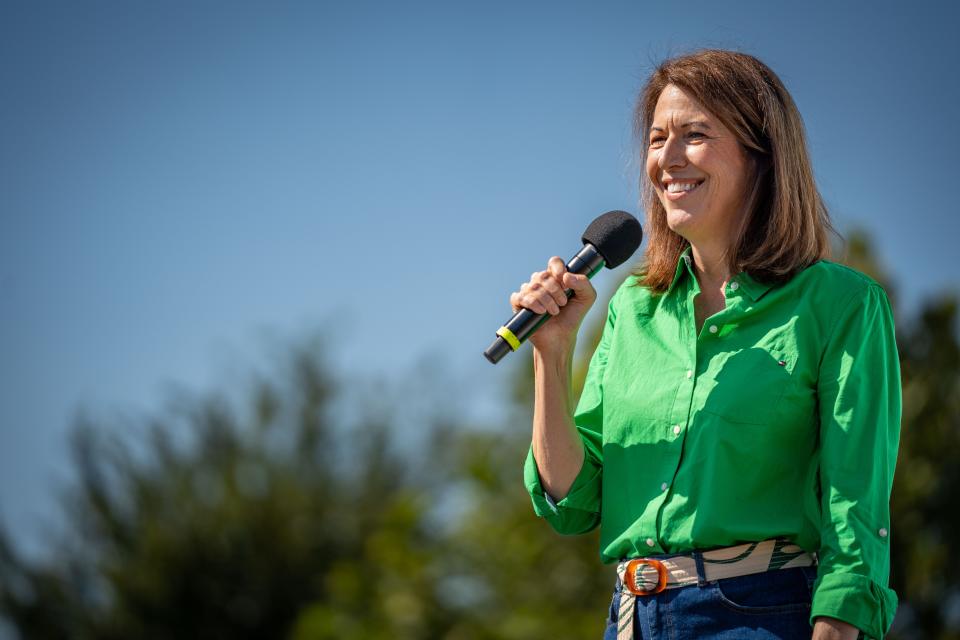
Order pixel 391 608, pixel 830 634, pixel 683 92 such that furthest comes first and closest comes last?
pixel 391 608 → pixel 683 92 → pixel 830 634

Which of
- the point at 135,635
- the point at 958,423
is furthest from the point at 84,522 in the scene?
the point at 958,423

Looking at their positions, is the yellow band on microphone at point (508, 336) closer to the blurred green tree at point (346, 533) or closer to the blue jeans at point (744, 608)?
the blue jeans at point (744, 608)

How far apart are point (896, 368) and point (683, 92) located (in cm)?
78

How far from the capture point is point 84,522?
1396cm

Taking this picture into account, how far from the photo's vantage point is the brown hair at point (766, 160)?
2.39 meters

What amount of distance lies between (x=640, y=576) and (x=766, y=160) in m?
0.98

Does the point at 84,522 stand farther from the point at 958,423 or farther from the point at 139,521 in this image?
the point at 958,423

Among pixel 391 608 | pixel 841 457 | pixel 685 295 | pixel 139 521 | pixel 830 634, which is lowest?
pixel 830 634

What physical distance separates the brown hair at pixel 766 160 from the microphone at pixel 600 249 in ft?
0.95

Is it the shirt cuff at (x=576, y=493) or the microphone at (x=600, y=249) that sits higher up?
the microphone at (x=600, y=249)

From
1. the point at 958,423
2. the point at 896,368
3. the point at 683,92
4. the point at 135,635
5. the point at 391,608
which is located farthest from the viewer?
the point at 135,635

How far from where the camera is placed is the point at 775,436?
2213 millimetres

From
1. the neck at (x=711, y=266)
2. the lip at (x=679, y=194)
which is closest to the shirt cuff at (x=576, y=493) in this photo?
the neck at (x=711, y=266)

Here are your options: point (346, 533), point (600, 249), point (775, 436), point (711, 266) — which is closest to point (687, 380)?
point (775, 436)
